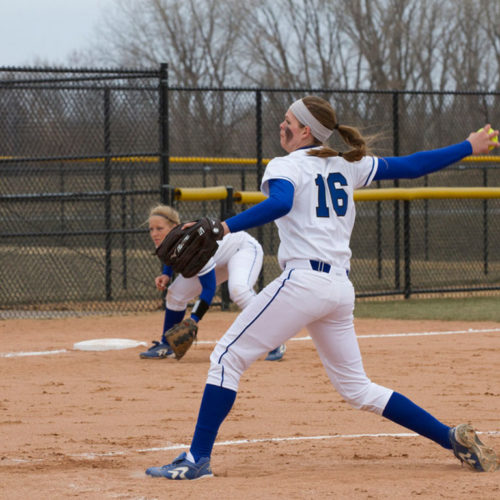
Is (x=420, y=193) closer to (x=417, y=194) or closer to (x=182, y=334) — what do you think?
(x=417, y=194)

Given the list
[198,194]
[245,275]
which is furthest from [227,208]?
[245,275]

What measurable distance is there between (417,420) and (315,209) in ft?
3.48

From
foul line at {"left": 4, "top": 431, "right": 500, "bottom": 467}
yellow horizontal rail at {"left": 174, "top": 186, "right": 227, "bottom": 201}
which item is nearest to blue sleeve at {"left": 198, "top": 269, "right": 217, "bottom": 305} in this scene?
foul line at {"left": 4, "top": 431, "right": 500, "bottom": 467}

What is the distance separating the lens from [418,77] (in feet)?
97.7

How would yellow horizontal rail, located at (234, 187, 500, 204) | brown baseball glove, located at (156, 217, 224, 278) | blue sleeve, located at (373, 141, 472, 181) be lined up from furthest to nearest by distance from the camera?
yellow horizontal rail, located at (234, 187, 500, 204)
blue sleeve, located at (373, 141, 472, 181)
brown baseball glove, located at (156, 217, 224, 278)

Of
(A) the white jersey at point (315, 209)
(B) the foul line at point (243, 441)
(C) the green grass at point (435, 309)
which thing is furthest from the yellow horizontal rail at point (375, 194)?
(A) the white jersey at point (315, 209)

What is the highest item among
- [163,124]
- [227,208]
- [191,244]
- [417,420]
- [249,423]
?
[163,124]

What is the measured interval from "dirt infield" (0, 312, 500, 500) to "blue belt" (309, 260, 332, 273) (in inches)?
35.3

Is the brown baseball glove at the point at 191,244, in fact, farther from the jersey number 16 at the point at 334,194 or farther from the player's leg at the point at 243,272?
the player's leg at the point at 243,272

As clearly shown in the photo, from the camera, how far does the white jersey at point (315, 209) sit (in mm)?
4309

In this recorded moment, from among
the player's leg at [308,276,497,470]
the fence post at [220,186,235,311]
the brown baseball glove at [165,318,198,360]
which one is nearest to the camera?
the player's leg at [308,276,497,470]

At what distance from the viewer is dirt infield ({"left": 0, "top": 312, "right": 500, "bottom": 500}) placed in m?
4.15

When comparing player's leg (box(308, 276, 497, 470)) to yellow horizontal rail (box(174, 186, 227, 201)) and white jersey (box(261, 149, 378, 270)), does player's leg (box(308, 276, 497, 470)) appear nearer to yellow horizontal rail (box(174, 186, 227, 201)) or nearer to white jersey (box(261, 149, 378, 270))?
white jersey (box(261, 149, 378, 270))

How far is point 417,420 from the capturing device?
4.46m
